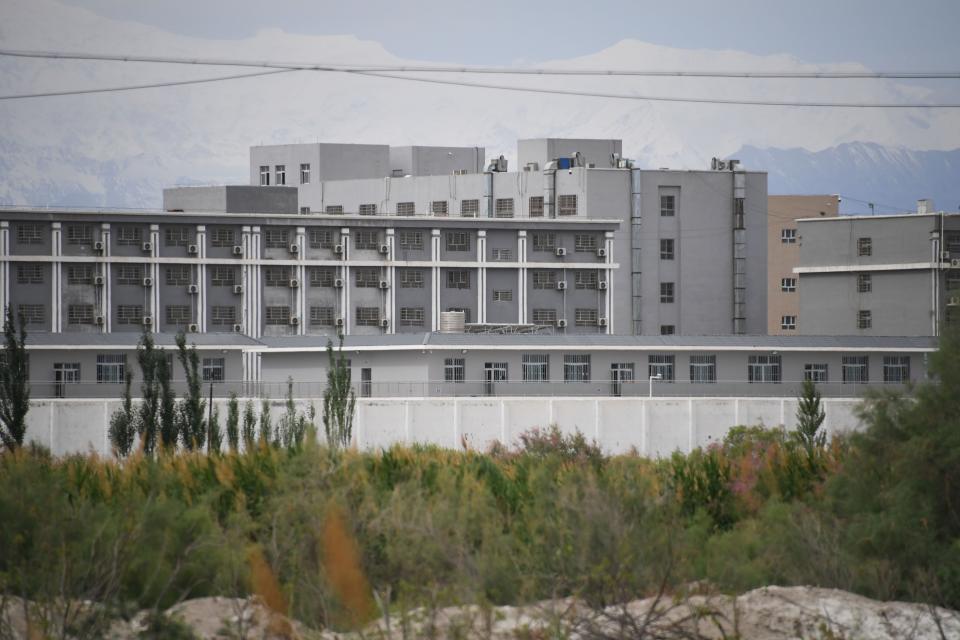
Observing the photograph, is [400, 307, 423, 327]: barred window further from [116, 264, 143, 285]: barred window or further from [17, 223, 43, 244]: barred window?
[17, 223, 43, 244]: barred window

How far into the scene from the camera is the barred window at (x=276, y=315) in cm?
8738

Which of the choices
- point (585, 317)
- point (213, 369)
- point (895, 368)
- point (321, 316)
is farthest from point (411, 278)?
point (895, 368)

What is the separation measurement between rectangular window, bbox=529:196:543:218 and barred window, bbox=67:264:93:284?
2789cm

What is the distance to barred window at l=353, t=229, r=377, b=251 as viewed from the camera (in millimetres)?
88812

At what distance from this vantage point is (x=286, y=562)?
2378cm

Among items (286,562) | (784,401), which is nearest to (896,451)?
(286,562)

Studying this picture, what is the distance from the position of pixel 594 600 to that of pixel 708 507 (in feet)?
38.4

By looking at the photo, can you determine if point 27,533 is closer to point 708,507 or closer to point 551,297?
point 708,507

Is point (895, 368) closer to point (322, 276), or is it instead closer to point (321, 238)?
point (322, 276)

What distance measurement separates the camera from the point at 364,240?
8888cm

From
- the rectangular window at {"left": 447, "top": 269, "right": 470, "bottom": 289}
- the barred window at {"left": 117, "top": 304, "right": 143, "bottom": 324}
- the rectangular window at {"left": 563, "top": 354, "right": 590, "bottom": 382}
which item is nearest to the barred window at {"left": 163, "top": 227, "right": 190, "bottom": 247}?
the barred window at {"left": 117, "top": 304, "right": 143, "bottom": 324}

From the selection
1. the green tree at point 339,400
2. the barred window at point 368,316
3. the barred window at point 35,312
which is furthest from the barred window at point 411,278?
the green tree at point 339,400

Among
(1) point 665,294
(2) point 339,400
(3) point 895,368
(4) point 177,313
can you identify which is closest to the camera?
(2) point 339,400

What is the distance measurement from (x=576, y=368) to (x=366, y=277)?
63.3ft
